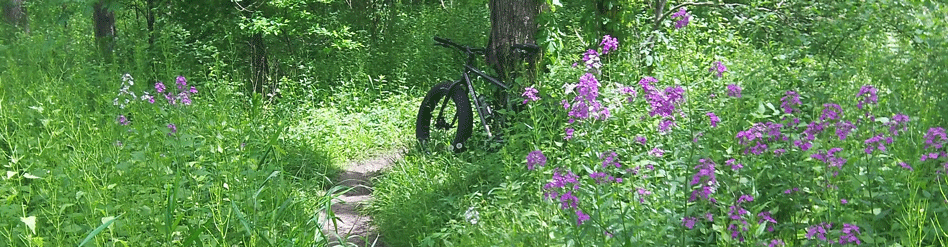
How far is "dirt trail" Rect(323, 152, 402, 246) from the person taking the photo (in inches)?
217

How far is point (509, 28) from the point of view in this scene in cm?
685

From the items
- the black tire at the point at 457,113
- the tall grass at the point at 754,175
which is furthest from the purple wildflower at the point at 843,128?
the black tire at the point at 457,113

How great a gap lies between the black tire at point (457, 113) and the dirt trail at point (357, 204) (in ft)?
1.13

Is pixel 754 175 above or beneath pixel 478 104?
above

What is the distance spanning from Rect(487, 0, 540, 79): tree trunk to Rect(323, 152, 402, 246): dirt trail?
126 cm

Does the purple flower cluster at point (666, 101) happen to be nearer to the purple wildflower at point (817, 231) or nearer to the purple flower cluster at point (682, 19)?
the purple wildflower at point (817, 231)

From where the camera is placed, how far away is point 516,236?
13.0 feet

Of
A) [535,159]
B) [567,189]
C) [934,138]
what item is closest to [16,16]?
[535,159]

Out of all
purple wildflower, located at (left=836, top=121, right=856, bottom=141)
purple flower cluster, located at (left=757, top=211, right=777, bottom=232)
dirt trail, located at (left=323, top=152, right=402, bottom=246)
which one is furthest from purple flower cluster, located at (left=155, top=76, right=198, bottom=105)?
purple wildflower, located at (left=836, top=121, right=856, bottom=141)

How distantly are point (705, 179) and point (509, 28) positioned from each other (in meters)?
3.96

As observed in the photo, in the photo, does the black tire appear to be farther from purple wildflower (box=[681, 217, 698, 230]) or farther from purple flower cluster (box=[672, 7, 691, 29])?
purple wildflower (box=[681, 217, 698, 230])

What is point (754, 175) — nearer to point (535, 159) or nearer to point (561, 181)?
point (561, 181)

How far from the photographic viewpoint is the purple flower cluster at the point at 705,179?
A: 2.99 m

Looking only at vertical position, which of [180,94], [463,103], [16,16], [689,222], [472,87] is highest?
[689,222]
